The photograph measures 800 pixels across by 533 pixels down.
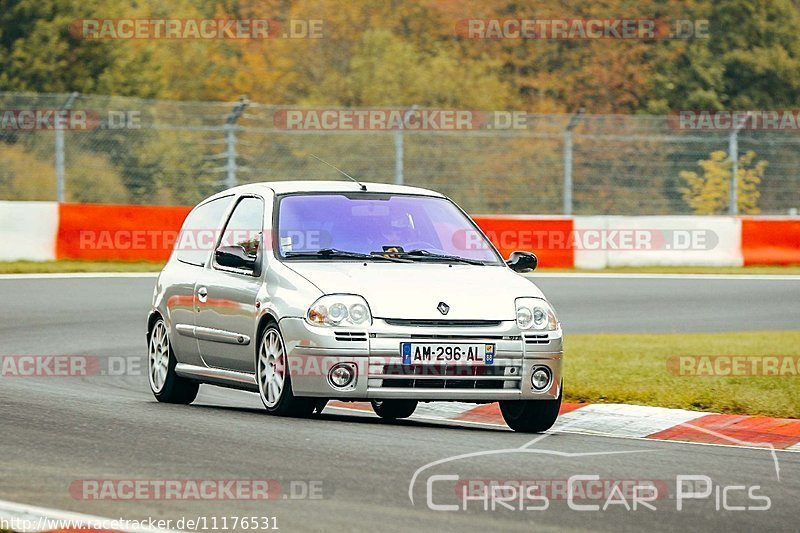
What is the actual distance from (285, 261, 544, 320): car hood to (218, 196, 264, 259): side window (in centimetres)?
72

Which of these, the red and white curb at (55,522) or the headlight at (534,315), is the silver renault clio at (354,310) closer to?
the headlight at (534,315)

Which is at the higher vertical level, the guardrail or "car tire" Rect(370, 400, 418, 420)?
the guardrail

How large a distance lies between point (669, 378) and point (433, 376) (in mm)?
3753

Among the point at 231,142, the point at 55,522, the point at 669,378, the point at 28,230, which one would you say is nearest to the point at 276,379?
the point at 55,522

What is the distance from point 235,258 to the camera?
10.5 m

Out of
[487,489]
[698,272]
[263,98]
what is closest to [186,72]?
[263,98]

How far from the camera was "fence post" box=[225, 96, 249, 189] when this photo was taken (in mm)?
27281

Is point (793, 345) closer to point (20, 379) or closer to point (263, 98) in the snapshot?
point (20, 379)

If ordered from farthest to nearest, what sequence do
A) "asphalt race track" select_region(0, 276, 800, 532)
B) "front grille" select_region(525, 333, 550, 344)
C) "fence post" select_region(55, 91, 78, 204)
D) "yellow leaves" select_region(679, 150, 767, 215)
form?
"yellow leaves" select_region(679, 150, 767, 215) < "fence post" select_region(55, 91, 78, 204) < "front grille" select_region(525, 333, 550, 344) < "asphalt race track" select_region(0, 276, 800, 532)

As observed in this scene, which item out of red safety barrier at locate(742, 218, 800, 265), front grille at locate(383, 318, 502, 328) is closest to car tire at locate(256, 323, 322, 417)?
front grille at locate(383, 318, 502, 328)

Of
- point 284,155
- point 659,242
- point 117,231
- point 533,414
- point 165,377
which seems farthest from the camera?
point 284,155

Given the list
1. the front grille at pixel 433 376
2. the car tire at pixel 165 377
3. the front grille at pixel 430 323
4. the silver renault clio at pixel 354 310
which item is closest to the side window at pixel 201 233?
the silver renault clio at pixel 354 310

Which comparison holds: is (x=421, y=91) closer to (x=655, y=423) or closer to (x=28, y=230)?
(x=28, y=230)

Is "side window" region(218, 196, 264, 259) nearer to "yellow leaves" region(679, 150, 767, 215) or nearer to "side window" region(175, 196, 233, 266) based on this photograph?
"side window" region(175, 196, 233, 266)
